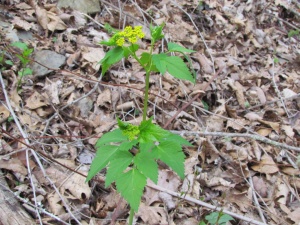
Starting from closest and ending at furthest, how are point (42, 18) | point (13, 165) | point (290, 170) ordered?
point (13, 165) < point (290, 170) < point (42, 18)

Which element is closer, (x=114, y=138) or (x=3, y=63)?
(x=114, y=138)

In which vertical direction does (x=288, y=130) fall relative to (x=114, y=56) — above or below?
below

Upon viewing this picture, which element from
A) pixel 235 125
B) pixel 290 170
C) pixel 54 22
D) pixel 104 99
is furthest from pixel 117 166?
pixel 54 22

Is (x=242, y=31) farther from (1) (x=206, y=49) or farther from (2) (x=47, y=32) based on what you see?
(2) (x=47, y=32)

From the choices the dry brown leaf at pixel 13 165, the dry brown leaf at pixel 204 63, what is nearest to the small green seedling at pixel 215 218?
the dry brown leaf at pixel 13 165

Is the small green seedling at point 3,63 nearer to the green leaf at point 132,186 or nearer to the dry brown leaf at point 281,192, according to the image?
the green leaf at point 132,186

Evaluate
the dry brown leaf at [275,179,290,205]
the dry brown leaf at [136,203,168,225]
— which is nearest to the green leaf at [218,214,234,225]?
the dry brown leaf at [136,203,168,225]

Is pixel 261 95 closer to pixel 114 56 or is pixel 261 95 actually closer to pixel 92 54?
pixel 92 54
